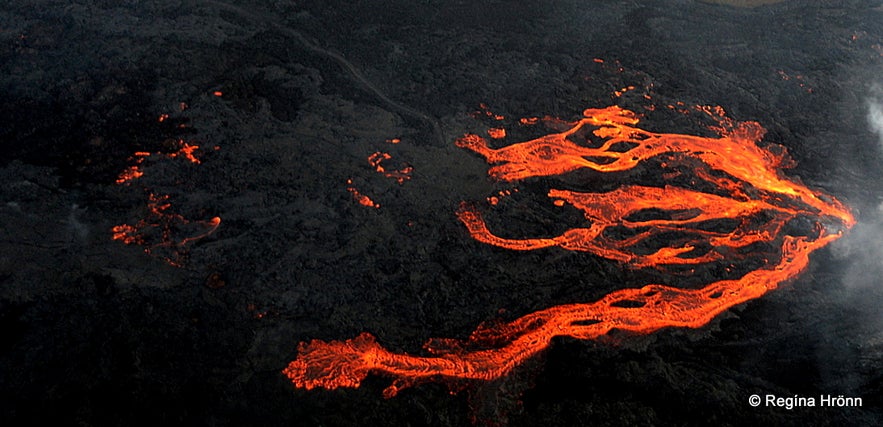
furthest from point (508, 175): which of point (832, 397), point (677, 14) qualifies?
point (677, 14)

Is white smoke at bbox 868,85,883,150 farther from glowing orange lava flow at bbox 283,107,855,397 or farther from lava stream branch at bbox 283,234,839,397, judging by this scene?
lava stream branch at bbox 283,234,839,397

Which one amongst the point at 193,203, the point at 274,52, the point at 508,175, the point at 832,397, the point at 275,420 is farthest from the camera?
the point at 274,52

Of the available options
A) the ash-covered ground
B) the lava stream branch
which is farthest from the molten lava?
the lava stream branch

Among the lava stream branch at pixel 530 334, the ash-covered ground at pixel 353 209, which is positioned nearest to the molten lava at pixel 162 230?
the ash-covered ground at pixel 353 209

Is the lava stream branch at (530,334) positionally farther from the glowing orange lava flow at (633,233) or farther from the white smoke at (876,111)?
the white smoke at (876,111)

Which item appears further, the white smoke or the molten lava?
the white smoke

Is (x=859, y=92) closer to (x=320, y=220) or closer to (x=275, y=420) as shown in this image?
(x=320, y=220)

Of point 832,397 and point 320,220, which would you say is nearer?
point 832,397
